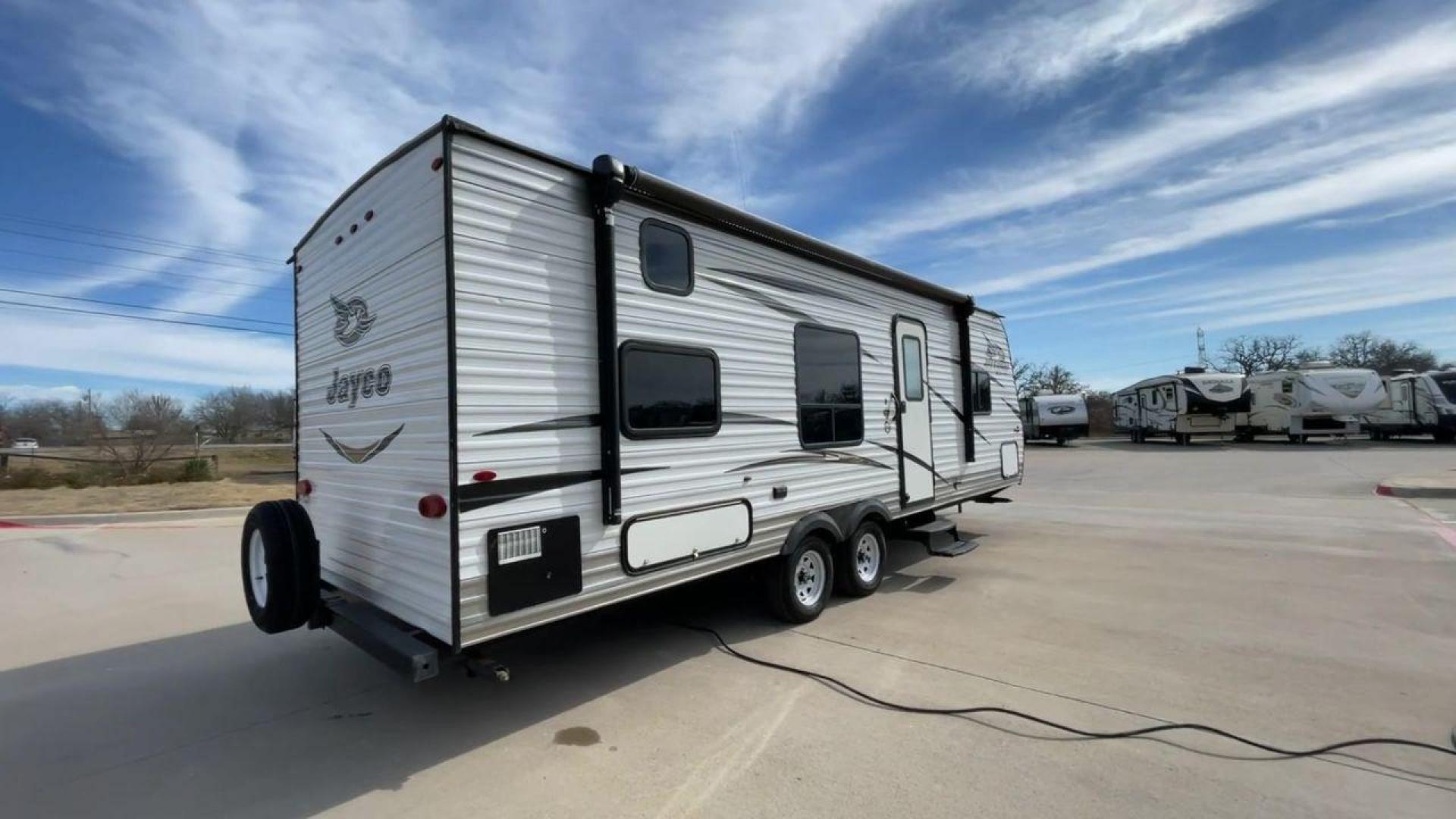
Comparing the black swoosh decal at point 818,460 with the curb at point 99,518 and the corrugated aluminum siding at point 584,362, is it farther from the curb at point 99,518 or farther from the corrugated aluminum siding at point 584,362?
the curb at point 99,518

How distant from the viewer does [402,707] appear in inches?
162

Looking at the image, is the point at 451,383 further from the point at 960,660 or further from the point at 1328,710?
the point at 1328,710

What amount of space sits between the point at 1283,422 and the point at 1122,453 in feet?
27.3

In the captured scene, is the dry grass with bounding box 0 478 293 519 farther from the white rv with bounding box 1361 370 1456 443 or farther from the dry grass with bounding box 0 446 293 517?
the white rv with bounding box 1361 370 1456 443

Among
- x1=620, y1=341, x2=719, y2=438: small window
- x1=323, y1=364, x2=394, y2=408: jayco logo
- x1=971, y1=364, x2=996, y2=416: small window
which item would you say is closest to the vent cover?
x1=620, y1=341, x2=719, y2=438: small window

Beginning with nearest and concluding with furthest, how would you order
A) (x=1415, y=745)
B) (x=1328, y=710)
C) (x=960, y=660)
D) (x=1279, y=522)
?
(x=1415, y=745) → (x=1328, y=710) → (x=960, y=660) → (x=1279, y=522)

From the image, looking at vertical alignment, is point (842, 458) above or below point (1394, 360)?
below

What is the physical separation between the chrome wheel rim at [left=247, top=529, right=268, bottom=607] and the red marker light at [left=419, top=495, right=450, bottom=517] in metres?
1.73

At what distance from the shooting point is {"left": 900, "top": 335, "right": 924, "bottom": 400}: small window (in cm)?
695

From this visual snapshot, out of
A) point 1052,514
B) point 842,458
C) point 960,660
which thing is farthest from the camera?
point 1052,514

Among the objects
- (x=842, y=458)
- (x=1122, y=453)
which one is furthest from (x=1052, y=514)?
(x=1122, y=453)

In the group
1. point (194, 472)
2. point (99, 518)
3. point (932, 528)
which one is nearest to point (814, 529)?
point (932, 528)

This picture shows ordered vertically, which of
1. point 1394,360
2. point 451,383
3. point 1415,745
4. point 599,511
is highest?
point 1394,360

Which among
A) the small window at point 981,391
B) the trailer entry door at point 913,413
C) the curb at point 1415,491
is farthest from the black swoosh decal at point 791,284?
the curb at point 1415,491
